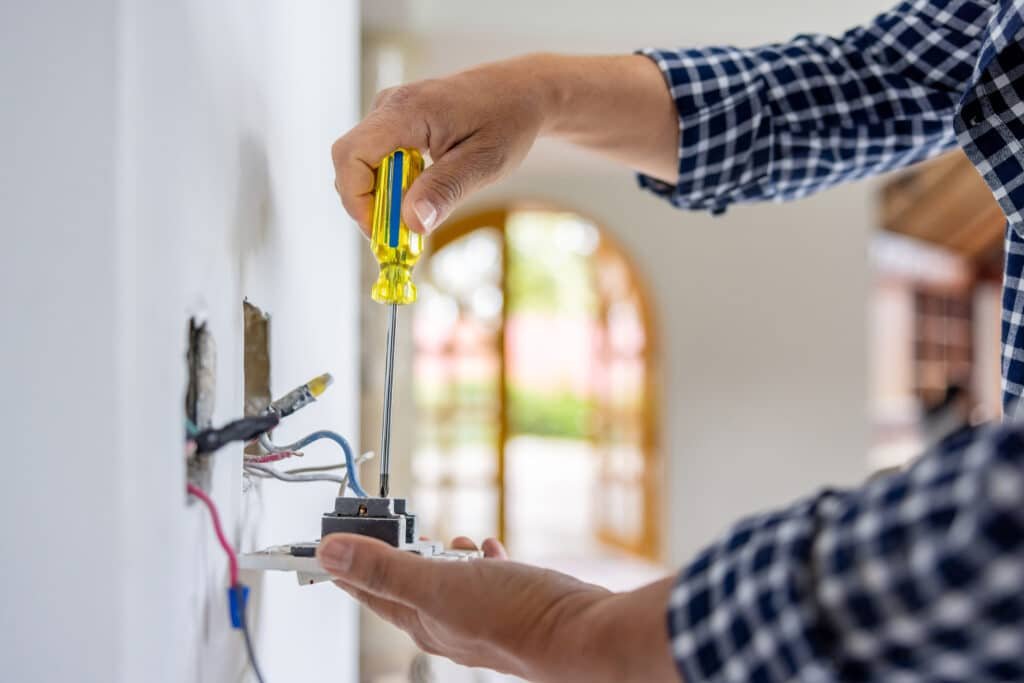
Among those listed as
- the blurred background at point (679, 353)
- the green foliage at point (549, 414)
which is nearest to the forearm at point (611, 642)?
the blurred background at point (679, 353)

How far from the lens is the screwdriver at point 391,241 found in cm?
70

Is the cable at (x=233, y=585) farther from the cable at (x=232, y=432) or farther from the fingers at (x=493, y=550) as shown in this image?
the fingers at (x=493, y=550)

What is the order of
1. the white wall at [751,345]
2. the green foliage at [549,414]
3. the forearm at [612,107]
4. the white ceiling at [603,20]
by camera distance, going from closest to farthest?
the forearm at [612,107] < the white ceiling at [603,20] < the white wall at [751,345] < the green foliage at [549,414]

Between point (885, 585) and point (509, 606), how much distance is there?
0.22 m

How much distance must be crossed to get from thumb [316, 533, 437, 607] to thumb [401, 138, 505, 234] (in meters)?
0.25

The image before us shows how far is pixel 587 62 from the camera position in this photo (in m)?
0.94

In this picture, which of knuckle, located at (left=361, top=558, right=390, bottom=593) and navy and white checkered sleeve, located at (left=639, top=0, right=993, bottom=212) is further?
navy and white checkered sleeve, located at (left=639, top=0, right=993, bottom=212)

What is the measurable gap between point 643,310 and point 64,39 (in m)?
4.78

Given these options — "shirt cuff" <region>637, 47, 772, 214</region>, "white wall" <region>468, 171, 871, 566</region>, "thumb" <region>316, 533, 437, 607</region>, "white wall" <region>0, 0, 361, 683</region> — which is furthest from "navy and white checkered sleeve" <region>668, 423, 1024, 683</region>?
"white wall" <region>468, 171, 871, 566</region>

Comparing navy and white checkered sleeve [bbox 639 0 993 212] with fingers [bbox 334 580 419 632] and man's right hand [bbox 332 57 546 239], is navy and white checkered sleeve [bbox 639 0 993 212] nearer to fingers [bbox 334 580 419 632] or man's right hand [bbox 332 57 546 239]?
man's right hand [bbox 332 57 546 239]

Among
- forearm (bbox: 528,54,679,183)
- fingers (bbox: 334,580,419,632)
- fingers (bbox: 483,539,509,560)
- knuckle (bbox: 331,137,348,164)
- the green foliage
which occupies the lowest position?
the green foliage

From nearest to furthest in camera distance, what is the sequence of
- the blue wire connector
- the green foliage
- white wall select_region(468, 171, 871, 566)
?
1. the blue wire connector
2. white wall select_region(468, 171, 871, 566)
3. the green foliage

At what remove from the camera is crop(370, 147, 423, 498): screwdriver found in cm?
70

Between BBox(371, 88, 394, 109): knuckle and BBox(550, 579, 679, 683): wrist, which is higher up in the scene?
BBox(371, 88, 394, 109): knuckle
